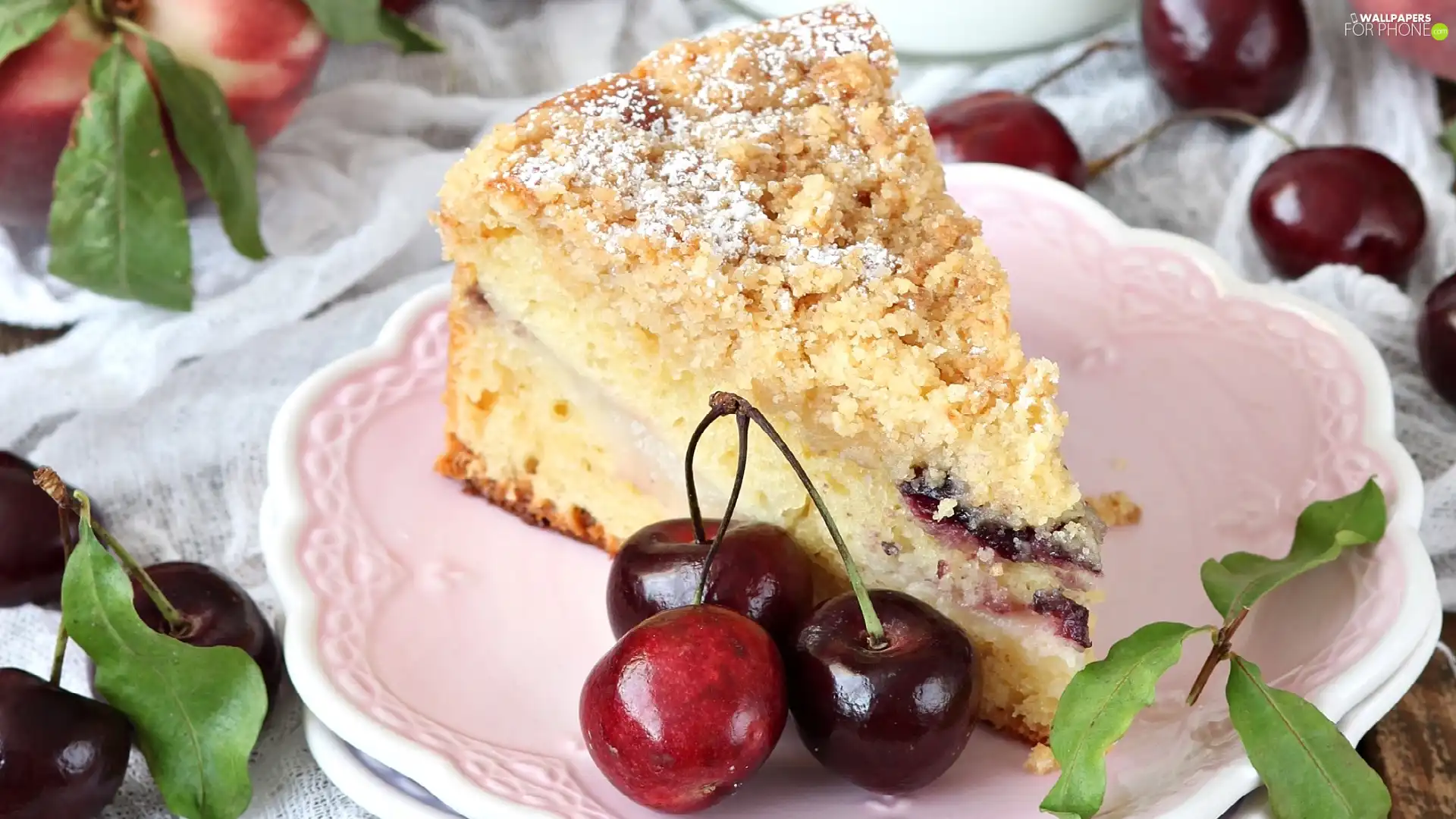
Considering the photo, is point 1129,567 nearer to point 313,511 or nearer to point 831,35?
point 831,35

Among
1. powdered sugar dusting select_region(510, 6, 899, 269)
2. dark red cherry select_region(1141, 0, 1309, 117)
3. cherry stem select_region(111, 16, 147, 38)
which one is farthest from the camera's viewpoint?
dark red cherry select_region(1141, 0, 1309, 117)

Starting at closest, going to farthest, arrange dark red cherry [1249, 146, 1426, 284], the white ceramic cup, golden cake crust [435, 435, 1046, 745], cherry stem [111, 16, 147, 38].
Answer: golden cake crust [435, 435, 1046, 745] < cherry stem [111, 16, 147, 38] < dark red cherry [1249, 146, 1426, 284] < the white ceramic cup

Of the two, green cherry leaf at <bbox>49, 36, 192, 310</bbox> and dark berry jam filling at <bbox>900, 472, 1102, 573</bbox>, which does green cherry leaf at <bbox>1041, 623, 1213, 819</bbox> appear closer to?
dark berry jam filling at <bbox>900, 472, 1102, 573</bbox>

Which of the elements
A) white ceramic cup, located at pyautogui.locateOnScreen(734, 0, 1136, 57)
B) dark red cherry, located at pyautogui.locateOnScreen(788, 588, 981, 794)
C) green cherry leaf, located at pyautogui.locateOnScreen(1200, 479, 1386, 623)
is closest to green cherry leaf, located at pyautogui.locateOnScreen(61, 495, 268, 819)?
dark red cherry, located at pyautogui.locateOnScreen(788, 588, 981, 794)

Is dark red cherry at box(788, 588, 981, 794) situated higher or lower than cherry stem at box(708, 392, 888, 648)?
lower

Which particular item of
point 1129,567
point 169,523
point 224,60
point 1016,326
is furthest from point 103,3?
point 1129,567

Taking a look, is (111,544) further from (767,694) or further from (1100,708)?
(1100,708)
